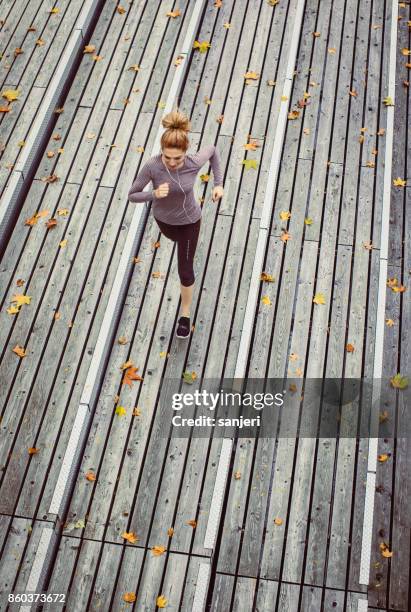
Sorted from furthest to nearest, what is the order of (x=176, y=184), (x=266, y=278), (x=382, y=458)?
1. (x=266, y=278)
2. (x=382, y=458)
3. (x=176, y=184)

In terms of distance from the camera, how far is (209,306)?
15.3 feet

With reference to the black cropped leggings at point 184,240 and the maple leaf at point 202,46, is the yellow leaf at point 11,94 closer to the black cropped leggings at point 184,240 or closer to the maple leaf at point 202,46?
the maple leaf at point 202,46

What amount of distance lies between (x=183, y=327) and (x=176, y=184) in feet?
3.98

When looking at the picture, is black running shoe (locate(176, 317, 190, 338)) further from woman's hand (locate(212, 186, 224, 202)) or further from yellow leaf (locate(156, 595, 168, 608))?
yellow leaf (locate(156, 595, 168, 608))

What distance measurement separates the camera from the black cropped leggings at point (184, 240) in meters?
3.90

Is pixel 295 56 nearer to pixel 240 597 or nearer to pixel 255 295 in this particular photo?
pixel 255 295

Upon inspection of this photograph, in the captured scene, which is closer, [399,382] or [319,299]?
[399,382]

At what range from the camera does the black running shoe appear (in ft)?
14.7

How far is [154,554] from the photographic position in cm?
387

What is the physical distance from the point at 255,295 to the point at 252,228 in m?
0.61

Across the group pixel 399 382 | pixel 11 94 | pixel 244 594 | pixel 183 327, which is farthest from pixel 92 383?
pixel 11 94

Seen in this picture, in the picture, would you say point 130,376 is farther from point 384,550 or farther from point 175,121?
point 384,550

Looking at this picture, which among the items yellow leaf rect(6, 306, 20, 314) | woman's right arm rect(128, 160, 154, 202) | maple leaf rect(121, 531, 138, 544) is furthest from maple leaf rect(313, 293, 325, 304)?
yellow leaf rect(6, 306, 20, 314)

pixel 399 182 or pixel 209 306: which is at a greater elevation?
pixel 399 182
